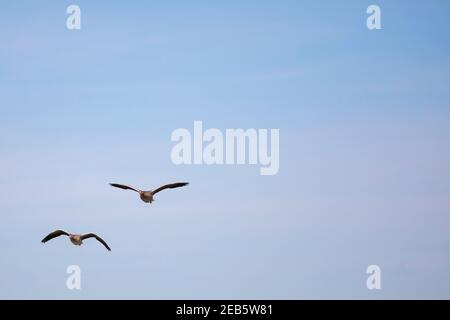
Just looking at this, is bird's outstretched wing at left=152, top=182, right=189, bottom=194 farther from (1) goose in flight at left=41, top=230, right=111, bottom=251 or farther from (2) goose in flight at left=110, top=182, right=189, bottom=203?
(1) goose in flight at left=41, top=230, right=111, bottom=251

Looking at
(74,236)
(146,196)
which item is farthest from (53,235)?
(146,196)

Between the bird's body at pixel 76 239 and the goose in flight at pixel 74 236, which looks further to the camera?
the bird's body at pixel 76 239

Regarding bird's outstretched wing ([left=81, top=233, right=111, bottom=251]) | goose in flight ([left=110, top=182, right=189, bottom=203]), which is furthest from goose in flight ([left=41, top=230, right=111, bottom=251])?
goose in flight ([left=110, top=182, right=189, bottom=203])

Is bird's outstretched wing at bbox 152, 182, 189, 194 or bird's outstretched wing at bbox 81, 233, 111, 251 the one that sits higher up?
bird's outstretched wing at bbox 152, 182, 189, 194

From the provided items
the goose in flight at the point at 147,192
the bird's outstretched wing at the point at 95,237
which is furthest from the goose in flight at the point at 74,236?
the goose in flight at the point at 147,192

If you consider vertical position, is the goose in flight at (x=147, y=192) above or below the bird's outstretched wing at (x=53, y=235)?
above

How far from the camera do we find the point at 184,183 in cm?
6662

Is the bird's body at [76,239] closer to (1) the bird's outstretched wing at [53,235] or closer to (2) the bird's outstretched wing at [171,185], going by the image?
(1) the bird's outstretched wing at [53,235]

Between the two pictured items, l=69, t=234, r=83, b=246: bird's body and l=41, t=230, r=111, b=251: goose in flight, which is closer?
l=41, t=230, r=111, b=251: goose in flight

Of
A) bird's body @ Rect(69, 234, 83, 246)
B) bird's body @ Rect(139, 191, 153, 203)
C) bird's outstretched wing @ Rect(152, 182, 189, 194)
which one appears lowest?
bird's body @ Rect(69, 234, 83, 246)

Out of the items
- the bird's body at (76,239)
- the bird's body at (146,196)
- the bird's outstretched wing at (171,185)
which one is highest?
the bird's outstretched wing at (171,185)
